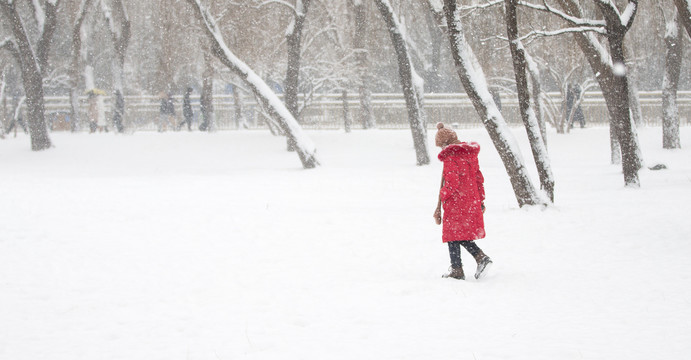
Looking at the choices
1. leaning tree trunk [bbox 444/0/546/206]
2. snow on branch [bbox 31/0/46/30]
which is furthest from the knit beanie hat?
snow on branch [bbox 31/0/46/30]

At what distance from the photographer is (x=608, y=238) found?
8430 millimetres

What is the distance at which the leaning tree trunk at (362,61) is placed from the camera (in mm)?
21609

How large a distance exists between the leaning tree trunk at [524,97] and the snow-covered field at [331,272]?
2.05 feet

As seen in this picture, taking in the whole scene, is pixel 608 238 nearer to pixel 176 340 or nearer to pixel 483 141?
pixel 176 340

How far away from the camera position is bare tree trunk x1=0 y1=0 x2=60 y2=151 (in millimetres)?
20094

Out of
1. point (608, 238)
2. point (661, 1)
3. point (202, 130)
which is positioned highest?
point (661, 1)

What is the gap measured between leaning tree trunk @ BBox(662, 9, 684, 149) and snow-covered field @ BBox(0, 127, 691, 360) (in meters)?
4.76

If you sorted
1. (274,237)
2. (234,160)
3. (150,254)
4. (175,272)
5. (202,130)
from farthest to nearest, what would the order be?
(202,130), (234,160), (274,237), (150,254), (175,272)

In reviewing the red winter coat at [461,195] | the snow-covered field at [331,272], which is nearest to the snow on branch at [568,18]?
the snow-covered field at [331,272]

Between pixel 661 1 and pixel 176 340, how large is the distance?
1698cm

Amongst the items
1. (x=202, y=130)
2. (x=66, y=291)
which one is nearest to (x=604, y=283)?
(x=66, y=291)

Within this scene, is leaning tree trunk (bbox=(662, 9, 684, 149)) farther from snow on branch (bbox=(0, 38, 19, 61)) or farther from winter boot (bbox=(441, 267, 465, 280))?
snow on branch (bbox=(0, 38, 19, 61))

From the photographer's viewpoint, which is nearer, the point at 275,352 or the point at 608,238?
the point at 275,352

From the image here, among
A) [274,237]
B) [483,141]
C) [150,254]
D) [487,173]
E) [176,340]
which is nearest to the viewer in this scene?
[176,340]
